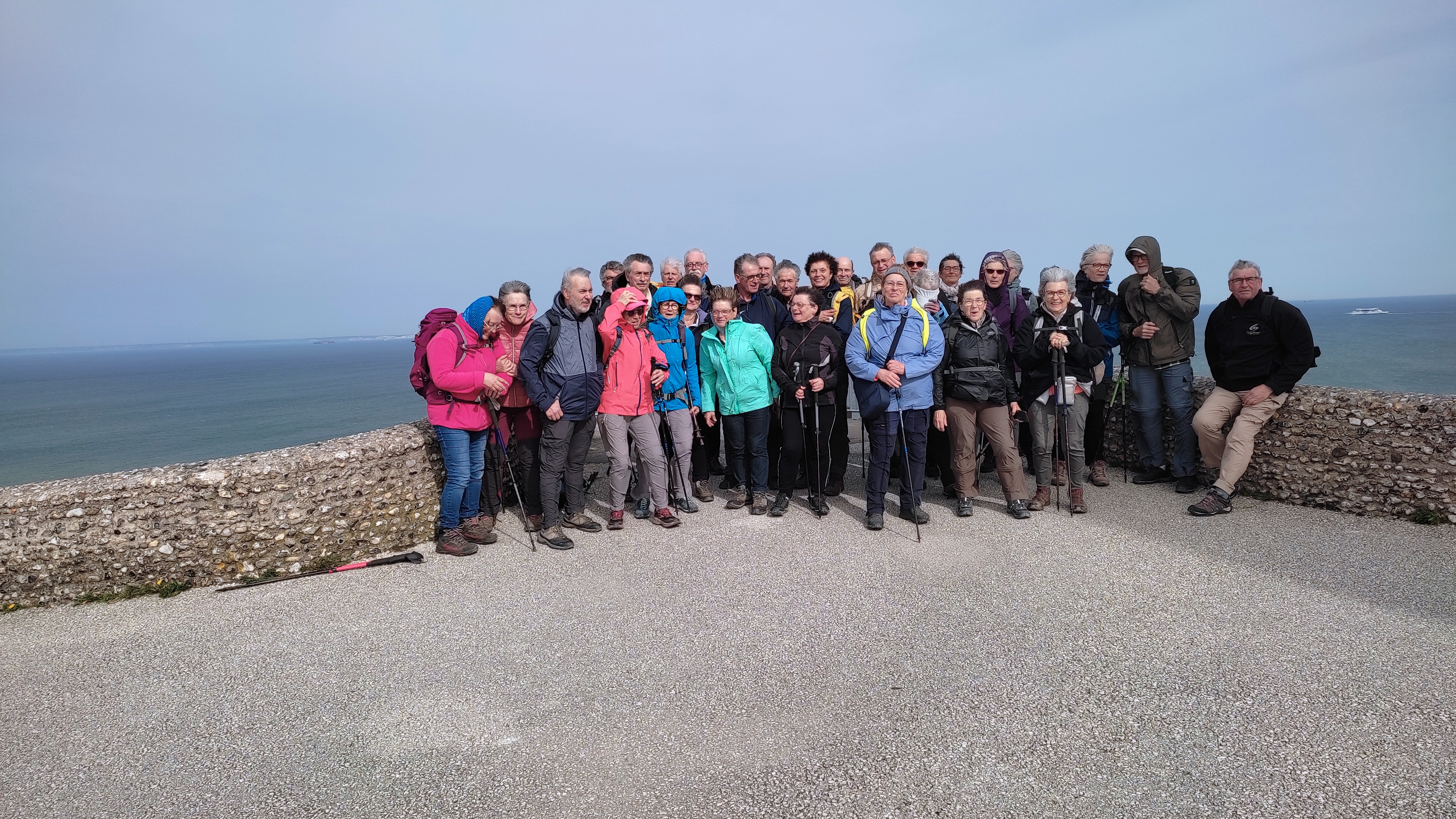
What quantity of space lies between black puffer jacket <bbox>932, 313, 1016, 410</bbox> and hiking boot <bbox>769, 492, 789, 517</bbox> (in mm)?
1683

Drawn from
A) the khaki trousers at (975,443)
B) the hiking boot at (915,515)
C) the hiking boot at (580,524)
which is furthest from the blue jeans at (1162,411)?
the hiking boot at (580,524)

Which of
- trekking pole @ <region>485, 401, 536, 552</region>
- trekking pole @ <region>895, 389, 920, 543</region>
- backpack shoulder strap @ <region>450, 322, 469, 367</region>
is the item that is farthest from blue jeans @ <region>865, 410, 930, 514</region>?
backpack shoulder strap @ <region>450, 322, 469, 367</region>

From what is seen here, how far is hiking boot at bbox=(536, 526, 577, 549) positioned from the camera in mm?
6457

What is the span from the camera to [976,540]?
6309 mm

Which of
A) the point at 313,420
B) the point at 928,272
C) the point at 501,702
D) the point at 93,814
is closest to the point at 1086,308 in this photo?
the point at 928,272

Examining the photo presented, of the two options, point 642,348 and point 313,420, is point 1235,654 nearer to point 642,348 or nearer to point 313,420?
point 642,348

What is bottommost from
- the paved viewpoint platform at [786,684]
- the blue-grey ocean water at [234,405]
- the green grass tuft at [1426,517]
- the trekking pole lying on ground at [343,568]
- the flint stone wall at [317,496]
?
the blue-grey ocean water at [234,405]

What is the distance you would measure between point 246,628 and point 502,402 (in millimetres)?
2644

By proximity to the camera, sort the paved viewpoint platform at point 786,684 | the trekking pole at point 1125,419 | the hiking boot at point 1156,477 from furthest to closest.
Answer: the trekking pole at point 1125,419 → the hiking boot at point 1156,477 → the paved viewpoint platform at point 786,684

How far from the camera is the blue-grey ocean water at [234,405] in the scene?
4050cm

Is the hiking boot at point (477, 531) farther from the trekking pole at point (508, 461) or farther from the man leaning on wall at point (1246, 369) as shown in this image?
the man leaning on wall at point (1246, 369)

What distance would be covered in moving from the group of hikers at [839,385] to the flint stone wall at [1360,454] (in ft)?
0.97

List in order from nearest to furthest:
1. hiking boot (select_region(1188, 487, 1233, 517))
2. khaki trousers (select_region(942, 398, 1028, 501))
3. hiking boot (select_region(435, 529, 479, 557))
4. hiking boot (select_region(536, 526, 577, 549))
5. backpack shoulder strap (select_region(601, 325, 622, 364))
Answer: hiking boot (select_region(435, 529, 479, 557)) < hiking boot (select_region(536, 526, 577, 549)) < hiking boot (select_region(1188, 487, 1233, 517)) < backpack shoulder strap (select_region(601, 325, 622, 364)) < khaki trousers (select_region(942, 398, 1028, 501))

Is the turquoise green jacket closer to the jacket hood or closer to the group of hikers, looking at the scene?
the group of hikers
